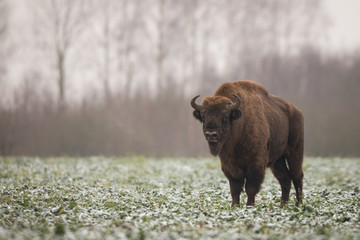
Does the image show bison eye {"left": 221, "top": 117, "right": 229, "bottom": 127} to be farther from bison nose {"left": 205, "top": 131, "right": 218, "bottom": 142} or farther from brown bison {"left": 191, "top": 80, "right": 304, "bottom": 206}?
bison nose {"left": 205, "top": 131, "right": 218, "bottom": 142}

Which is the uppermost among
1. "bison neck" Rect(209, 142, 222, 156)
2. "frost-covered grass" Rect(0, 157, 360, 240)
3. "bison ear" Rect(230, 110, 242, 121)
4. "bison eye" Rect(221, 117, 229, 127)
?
"bison ear" Rect(230, 110, 242, 121)

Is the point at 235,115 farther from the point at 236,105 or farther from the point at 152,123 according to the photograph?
the point at 152,123

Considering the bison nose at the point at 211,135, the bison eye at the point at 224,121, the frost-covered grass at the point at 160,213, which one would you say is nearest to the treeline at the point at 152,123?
the frost-covered grass at the point at 160,213

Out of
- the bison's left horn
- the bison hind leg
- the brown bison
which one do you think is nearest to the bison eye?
the brown bison

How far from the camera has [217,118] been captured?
868cm

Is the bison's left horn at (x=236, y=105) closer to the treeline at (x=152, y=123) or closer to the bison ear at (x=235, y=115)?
the bison ear at (x=235, y=115)

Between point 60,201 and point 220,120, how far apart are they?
13.9 feet

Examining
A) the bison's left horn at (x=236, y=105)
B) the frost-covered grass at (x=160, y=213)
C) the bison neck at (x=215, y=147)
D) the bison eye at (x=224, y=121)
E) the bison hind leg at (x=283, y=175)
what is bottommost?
the frost-covered grass at (x=160, y=213)

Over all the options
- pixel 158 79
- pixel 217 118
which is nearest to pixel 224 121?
pixel 217 118

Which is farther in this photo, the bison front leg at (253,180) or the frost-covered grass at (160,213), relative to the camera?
the bison front leg at (253,180)

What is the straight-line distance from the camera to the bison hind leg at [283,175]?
10.3 m

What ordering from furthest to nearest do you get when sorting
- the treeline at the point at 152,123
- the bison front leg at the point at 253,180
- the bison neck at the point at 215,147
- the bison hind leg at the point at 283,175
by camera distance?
the treeline at the point at 152,123
the bison hind leg at the point at 283,175
the bison front leg at the point at 253,180
the bison neck at the point at 215,147

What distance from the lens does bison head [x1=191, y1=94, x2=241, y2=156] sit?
8570mm

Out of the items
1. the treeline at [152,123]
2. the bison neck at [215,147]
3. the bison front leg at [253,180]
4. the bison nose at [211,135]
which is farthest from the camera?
the treeline at [152,123]
